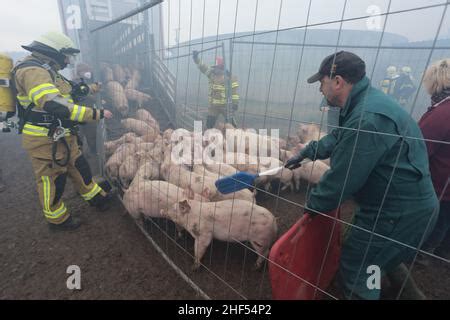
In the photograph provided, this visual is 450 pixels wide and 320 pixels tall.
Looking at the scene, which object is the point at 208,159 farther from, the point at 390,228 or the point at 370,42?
the point at 370,42

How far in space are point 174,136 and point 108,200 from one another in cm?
201

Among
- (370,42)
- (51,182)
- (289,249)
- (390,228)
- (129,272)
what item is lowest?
(129,272)

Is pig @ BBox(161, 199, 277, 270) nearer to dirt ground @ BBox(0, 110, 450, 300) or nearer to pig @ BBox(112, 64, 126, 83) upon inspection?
dirt ground @ BBox(0, 110, 450, 300)

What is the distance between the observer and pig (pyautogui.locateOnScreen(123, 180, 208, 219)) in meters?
4.16

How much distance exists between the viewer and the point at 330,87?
7.62ft

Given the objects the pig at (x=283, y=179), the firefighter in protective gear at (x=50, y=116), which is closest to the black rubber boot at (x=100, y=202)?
the firefighter in protective gear at (x=50, y=116)

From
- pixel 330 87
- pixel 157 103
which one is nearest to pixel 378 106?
pixel 330 87

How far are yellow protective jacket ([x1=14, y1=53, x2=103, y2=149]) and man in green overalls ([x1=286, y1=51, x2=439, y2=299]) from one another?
10.7 feet

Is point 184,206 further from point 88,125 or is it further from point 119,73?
point 88,125

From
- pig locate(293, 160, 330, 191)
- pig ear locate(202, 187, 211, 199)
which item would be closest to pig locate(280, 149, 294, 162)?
pig locate(293, 160, 330, 191)

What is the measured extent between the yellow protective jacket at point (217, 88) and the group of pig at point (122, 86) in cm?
182

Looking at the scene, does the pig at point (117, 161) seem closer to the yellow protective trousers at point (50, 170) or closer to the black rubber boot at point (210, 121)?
the yellow protective trousers at point (50, 170)

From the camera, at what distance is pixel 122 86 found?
22.0 feet

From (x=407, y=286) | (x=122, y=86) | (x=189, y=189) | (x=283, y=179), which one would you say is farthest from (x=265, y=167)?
(x=122, y=86)
